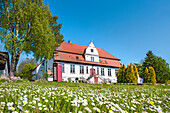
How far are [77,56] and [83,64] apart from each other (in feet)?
7.70

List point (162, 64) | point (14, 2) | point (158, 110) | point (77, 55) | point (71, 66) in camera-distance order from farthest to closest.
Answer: point (162, 64)
point (77, 55)
point (71, 66)
point (14, 2)
point (158, 110)

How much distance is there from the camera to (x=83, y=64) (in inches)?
1314

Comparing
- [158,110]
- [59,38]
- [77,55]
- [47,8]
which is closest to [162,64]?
[77,55]

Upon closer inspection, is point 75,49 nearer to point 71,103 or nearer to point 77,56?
point 77,56

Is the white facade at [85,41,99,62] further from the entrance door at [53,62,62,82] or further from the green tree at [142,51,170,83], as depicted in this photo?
the green tree at [142,51,170,83]

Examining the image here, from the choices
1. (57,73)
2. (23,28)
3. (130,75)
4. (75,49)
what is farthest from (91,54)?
(23,28)

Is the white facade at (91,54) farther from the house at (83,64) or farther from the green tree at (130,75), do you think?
the green tree at (130,75)

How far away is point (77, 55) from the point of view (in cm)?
3388

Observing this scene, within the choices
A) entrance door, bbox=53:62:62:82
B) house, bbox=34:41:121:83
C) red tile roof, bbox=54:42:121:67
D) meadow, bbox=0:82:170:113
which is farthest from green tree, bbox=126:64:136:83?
meadow, bbox=0:82:170:113

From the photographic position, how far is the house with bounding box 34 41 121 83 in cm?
3053

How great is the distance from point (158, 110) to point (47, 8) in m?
22.3

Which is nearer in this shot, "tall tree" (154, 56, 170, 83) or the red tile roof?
the red tile roof

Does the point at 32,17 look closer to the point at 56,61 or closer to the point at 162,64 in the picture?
the point at 56,61

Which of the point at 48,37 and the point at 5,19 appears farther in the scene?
the point at 48,37
